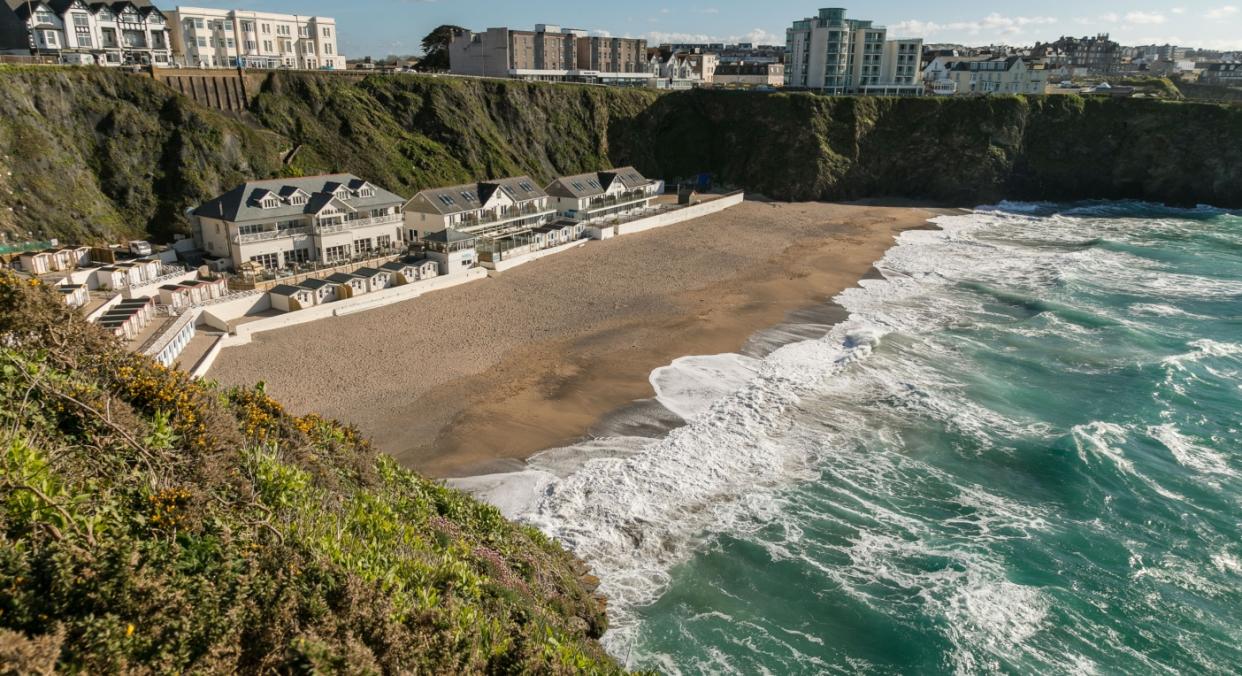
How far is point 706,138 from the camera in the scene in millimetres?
79562

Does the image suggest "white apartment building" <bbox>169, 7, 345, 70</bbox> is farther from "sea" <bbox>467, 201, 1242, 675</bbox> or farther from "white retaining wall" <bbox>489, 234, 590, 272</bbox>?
"sea" <bbox>467, 201, 1242, 675</bbox>

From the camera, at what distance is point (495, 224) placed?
165ft

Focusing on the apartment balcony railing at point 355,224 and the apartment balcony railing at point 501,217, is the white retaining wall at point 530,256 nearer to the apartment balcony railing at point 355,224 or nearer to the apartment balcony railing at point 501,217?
the apartment balcony railing at point 501,217

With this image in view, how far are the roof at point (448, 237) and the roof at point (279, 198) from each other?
5.03 meters

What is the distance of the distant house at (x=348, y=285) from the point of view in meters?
36.7

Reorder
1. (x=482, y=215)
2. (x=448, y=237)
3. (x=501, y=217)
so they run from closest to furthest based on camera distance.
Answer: (x=448, y=237), (x=482, y=215), (x=501, y=217)

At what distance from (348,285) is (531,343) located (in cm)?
1094

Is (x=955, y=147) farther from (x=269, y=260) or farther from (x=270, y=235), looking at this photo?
(x=269, y=260)

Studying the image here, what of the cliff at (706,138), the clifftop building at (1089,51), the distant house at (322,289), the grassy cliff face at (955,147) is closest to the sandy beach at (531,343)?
the distant house at (322,289)

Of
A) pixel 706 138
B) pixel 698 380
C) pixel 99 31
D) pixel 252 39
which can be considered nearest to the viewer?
pixel 698 380

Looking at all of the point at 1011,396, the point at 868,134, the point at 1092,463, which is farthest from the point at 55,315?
the point at 868,134

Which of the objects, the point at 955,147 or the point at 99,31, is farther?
the point at 955,147

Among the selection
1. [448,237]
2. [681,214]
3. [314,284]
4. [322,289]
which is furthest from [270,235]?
[681,214]

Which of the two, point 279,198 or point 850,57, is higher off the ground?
point 850,57
